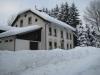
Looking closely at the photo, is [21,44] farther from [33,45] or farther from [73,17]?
[73,17]

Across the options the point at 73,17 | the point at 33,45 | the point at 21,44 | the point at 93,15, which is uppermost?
the point at 73,17

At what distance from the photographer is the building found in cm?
2088

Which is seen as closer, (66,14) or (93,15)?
(93,15)

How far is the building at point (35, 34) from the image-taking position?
20875mm

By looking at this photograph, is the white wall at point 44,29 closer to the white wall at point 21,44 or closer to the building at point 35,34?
the building at point 35,34

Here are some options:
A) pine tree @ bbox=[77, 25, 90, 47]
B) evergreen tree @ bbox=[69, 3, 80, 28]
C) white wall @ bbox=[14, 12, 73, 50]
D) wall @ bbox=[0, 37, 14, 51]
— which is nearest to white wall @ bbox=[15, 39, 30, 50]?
wall @ bbox=[0, 37, 14, 51]

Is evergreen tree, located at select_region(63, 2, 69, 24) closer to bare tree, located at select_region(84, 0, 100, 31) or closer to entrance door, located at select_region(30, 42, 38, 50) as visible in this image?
bare tree, located at select_region(84, 0, 100, 31)

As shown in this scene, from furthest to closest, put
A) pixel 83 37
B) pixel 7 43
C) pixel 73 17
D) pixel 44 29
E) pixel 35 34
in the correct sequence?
pixel 73 17, pixel 83 37, pixel 44 29, pixel 35 34, pixel 7 43

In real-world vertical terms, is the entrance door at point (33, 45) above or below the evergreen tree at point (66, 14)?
below

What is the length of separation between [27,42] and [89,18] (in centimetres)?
1719

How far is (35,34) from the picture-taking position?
23719 millimetres

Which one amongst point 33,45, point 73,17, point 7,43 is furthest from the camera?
point 73,17

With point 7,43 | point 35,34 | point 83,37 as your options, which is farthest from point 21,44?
point 83,37

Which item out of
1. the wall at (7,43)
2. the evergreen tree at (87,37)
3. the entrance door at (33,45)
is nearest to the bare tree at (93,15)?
the evergreen tree at (87,37)
